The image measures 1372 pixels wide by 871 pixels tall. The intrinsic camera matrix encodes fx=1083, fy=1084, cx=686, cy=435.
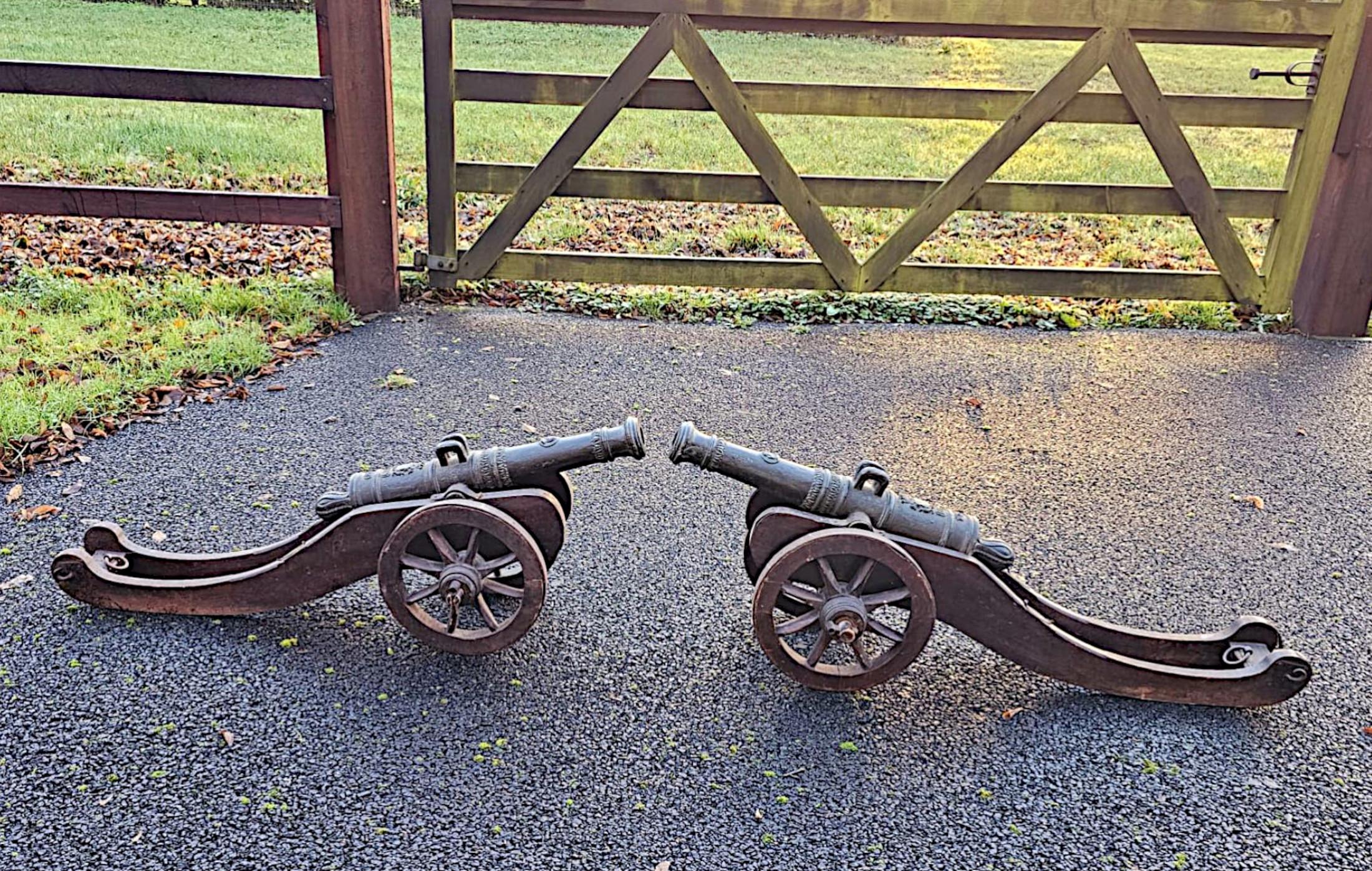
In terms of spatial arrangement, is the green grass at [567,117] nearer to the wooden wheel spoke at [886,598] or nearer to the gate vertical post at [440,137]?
the gate vertical post at [440,137]

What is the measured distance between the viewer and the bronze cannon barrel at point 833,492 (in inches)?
100.0

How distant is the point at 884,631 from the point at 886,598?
3.0 inches

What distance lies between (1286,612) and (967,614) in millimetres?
1220

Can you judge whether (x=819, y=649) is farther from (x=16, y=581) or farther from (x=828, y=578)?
(x=16, y=581)

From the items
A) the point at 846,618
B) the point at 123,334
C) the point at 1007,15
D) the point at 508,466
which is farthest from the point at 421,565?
the point at 1007,15

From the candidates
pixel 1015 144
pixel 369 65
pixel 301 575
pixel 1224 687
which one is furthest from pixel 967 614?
pixel 369 65

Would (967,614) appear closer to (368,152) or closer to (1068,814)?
(1068,814)

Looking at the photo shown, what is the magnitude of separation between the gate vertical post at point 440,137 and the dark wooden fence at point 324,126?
21 cm

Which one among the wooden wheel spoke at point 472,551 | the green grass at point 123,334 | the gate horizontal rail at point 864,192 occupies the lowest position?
the green grass at point 123,334

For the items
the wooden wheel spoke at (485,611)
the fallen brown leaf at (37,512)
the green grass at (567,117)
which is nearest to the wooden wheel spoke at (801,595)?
the wooden wheel spoke at (485,611)

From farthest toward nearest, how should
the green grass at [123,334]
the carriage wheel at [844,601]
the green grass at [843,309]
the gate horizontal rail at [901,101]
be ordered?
the green grass at [843,309]
the gate horizontal rail at [901,101]
the green grass at [123,334]
the carriage wheel at [844,601]

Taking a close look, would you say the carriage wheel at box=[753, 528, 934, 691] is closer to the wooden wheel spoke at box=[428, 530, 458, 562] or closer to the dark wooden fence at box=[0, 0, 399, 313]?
the wooden wheel spoke at box=[428, 530, 458, 562]

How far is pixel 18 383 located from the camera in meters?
4.25

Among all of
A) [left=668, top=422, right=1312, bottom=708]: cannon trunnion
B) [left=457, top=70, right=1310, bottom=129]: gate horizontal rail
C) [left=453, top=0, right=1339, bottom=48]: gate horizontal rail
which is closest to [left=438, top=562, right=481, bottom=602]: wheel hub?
[left=668, top=422, right=1312, bottom=708]: cannon trunnion
